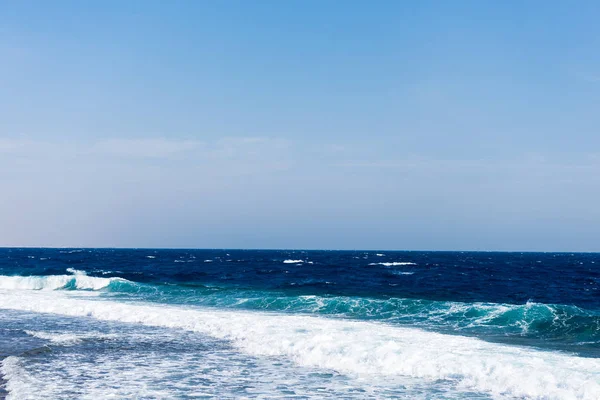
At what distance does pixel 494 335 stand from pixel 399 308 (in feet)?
23.9

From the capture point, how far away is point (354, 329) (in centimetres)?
1952

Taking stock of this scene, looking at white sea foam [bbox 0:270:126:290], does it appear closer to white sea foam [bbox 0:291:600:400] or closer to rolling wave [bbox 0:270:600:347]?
rolling wave [bbox 0:270:600:347]

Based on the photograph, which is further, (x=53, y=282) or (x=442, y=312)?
(x=53, y=282)

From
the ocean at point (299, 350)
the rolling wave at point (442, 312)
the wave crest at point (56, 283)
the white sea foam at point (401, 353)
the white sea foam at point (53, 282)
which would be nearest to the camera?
the ocean at point (299, 350)

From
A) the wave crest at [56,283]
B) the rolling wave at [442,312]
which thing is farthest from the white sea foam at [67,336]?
the wave crest at [56,283]

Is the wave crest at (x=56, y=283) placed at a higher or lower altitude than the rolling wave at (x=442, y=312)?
lower

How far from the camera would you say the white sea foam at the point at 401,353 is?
39.6 feet

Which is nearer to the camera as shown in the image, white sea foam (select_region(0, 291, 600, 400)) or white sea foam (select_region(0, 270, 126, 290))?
white sea foam (select_region(0, 291, 600, 400))

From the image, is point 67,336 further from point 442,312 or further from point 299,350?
point 442,312

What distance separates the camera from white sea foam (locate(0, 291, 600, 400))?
1208cm

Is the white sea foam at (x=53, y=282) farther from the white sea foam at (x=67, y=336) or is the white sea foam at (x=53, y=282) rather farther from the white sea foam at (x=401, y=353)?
the white sea foam at (x=67, y=336)

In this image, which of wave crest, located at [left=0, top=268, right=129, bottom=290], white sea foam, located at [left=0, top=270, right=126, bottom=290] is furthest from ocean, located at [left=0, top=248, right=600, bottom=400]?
white sea foam, located at [left=0, top=270, right=126, bottom=290]

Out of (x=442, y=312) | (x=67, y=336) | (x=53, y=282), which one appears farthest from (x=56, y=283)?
(x=442, y=312)

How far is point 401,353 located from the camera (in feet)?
48.4
